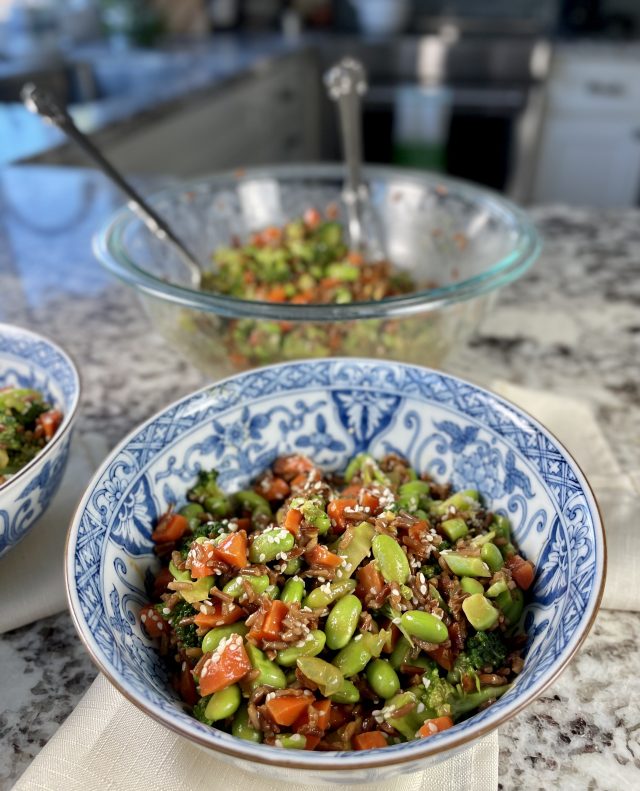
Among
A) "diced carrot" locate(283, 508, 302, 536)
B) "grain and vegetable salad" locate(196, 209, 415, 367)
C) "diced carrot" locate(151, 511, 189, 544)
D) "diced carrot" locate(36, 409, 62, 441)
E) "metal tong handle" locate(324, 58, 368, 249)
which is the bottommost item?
"diced carrot" locate(151, 511, 189, 544)

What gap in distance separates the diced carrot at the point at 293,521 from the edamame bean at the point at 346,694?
7.6 inches

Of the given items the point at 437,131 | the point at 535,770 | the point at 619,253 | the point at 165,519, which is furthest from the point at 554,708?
the point at 437,131

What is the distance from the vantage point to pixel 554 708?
831mm

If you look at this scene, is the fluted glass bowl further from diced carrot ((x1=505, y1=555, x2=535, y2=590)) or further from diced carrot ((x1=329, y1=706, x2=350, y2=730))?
diced carrot ((x1=329, y1=706, x2=350, y2=730))

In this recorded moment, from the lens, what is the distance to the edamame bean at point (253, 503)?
0.99 m

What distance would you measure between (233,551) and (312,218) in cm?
110

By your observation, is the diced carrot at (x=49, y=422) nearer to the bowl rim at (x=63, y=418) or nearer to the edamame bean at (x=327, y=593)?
the bowl rim at (x=63, y=418)

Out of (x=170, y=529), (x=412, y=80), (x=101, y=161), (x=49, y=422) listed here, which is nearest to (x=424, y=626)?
(x=170, y=529)

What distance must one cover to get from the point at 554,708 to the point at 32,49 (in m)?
4.71

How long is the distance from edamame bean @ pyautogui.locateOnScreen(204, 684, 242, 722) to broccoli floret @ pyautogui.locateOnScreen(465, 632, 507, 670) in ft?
0.88

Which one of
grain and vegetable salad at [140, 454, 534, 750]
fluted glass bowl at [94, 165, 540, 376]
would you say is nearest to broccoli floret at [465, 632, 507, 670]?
grain and vegetable salad at [140, 454, 534, 750]

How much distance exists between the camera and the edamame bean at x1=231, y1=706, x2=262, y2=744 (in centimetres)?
70

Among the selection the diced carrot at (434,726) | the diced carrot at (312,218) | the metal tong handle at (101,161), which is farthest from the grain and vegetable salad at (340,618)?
the diced carrot at (312,218)

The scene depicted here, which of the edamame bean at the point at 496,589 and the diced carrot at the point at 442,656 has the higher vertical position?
the edamame bean at the point at 496,589
